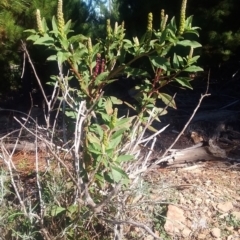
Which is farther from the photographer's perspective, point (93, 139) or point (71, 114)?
point (71, 114)

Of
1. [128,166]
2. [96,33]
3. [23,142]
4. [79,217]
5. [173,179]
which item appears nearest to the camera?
[79,217]

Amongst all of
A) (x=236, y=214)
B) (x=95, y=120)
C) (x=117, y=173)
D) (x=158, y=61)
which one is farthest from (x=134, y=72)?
(x=236, y=214)

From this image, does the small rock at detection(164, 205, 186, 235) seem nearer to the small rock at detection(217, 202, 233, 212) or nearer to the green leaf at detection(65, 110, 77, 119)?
the small rock at detection(217, 202, 233, 212)

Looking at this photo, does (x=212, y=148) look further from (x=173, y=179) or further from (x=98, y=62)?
(x=98, y=62)

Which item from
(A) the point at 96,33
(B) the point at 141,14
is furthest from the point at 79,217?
(B) the point at 141,14

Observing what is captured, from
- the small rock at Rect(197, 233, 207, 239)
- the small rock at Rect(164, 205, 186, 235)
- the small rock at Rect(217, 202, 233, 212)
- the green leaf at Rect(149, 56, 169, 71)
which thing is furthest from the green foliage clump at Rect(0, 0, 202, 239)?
the small rock at Rect(217, 202, 233, 212)

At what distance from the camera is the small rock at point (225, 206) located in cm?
385

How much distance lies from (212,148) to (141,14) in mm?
2027

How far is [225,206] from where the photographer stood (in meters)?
3.88

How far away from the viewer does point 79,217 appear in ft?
10.0

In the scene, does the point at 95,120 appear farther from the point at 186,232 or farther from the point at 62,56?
the point at 186,232

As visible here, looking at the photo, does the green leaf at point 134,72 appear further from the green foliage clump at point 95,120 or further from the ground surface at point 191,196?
the ground surface at point 191,196

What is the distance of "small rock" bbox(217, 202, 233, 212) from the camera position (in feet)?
12.6

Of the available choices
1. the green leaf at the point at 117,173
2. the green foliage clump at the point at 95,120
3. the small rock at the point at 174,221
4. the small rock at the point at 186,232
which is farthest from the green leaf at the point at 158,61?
the small rock at the point at 186,232
